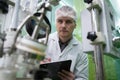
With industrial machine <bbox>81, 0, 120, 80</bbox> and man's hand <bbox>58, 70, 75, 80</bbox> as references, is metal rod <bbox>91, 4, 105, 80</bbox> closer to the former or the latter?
industrial machine <bbox>81, 0, 120, 80</bbox>

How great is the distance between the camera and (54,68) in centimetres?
76

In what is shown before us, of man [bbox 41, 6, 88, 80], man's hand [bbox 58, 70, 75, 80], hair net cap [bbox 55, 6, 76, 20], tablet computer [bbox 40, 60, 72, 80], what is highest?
hair net cap [bbox 55, 6, 76, 20]

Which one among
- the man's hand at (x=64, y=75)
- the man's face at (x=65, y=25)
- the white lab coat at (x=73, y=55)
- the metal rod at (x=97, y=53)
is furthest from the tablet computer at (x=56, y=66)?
the man's face at (x=65, y=25)

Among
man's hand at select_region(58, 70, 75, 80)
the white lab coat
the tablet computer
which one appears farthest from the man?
the tablet computer

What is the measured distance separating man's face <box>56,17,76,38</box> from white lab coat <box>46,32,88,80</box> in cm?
9

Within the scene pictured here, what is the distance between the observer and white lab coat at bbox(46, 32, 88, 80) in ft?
4.10

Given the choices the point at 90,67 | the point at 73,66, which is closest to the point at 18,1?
the point at 73,66

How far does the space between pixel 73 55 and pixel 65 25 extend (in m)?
0.22

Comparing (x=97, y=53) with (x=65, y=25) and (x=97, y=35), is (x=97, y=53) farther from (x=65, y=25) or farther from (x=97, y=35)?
(x=65, y=25)

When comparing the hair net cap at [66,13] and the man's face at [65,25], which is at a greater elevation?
the hair net cap at [66,13]

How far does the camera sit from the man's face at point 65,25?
4.37 feet

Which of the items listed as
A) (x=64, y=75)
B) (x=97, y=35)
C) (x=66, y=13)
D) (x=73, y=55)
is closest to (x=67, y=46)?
(x=73, y=55)

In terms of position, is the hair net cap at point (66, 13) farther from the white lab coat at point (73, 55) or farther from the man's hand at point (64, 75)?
the man's hand at point (64, 75)

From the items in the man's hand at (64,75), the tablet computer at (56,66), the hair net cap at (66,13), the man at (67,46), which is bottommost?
the man's hand at (64,75)
